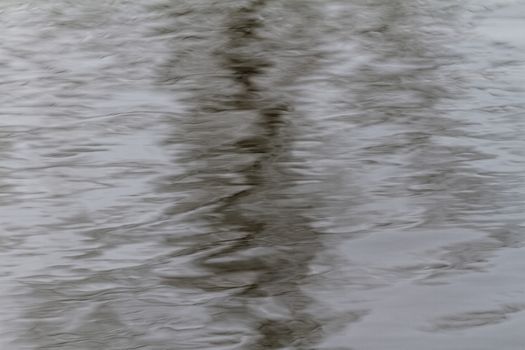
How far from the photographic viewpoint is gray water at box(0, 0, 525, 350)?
88.3 inches

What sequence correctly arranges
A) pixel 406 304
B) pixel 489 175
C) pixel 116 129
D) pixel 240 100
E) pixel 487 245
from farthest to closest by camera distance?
pixel 240 100
pixel 116 129
pixel 489 175
pixel 487 245
pixel 406 304

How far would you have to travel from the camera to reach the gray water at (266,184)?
2242mm

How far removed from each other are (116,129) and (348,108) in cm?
78

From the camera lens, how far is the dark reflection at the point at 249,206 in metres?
2.25

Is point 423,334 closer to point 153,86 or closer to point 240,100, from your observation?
point 240,100

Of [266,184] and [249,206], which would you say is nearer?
[249,206]

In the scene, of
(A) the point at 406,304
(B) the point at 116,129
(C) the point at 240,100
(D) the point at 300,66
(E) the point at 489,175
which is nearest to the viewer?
(A) the point at 406,304

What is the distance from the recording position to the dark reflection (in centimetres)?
225

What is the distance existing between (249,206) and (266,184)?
134mm

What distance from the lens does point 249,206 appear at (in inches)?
109

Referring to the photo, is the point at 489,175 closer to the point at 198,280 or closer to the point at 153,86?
the point at 198,280

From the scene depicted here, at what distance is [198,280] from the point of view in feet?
7.86

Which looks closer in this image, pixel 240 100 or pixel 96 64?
pixel 240 100

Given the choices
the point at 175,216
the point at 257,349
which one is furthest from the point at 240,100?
the point at 257,349
